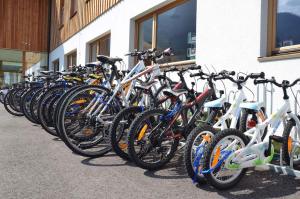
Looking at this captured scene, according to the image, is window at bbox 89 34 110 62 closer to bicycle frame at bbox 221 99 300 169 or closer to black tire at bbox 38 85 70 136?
black tire at bbox 38 85 70 136

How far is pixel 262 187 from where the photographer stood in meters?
3.21

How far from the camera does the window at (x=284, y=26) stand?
429 cm

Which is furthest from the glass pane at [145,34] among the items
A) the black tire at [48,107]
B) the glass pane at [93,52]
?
the glass pane at [93,52]

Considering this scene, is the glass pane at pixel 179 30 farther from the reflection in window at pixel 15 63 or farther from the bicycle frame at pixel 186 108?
the reflection in window at pixel 15 63

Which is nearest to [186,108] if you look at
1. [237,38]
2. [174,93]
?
[174,93]

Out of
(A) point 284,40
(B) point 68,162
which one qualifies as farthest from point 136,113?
(A) point 284,40

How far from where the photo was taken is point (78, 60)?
42.1 feet

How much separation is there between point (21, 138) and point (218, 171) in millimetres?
3603

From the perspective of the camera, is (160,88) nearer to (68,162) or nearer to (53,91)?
(68,162)

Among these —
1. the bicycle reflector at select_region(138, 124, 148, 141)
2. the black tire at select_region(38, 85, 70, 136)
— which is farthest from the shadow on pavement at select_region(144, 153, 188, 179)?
the black tire at select_region(38, 85, 70, 136)

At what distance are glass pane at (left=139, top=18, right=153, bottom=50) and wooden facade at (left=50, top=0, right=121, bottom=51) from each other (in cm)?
131

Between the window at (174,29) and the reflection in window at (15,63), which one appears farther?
the reflection in window at (15,63)

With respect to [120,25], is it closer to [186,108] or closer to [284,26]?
[284,26]

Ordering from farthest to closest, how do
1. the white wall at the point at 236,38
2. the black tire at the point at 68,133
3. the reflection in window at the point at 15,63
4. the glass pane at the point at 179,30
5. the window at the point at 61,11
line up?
the reflection in window at the point at 15,63
the window at the point at 61,11
the glass pane at the point at 179,30
the white wall at the point at 236,38
the black tire at the point at 68,133
